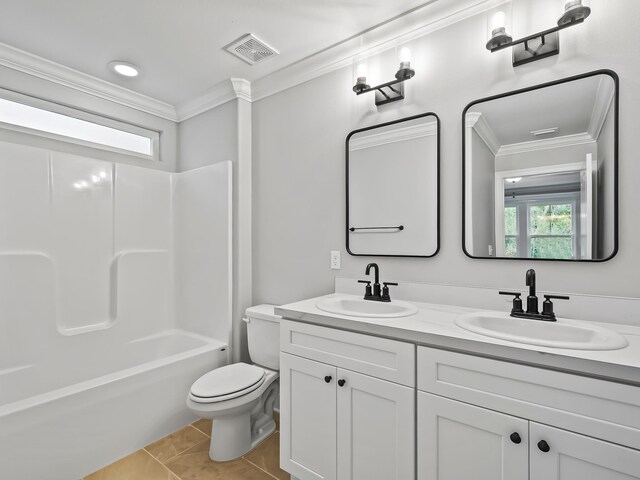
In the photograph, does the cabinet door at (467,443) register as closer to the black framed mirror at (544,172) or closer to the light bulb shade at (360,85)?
the black framed mirror at (544,172)

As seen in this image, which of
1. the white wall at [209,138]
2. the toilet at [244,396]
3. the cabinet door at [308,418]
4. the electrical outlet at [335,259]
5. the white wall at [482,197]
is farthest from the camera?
the white wall at [209,138]

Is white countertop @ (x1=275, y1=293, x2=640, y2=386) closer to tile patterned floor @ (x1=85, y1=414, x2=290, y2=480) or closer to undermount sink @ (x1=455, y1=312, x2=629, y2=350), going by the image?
undermount sink @ (x1=455, y1=312, x2=629, y2=350)

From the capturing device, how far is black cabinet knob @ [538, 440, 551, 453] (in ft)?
3.17

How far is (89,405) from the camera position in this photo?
1.77 metres

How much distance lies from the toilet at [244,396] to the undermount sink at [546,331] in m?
1.26

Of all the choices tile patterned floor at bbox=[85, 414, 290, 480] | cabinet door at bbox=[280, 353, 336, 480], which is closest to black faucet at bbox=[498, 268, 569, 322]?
cabinet door at bbox=[280, 353, 336, 480]

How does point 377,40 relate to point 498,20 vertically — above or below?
above

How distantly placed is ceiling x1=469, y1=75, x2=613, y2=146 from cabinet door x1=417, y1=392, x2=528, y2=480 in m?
1.17

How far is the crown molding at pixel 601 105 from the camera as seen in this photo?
132 centimetres

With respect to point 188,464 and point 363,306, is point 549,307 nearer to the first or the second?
point 363,306

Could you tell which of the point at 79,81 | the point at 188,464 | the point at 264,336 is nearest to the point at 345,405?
Result: the point at 264,336

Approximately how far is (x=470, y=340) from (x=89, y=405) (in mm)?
1944

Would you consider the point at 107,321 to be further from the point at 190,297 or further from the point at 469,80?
the point at 469,80

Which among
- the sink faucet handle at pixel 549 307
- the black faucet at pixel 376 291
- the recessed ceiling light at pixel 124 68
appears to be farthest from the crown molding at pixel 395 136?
the recessed ceiling light at pixel 124 68
